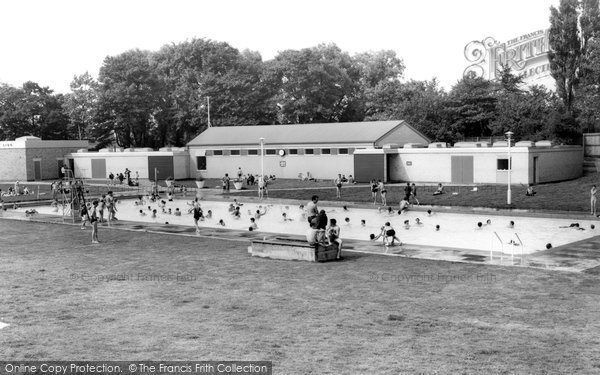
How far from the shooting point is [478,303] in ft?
50.2

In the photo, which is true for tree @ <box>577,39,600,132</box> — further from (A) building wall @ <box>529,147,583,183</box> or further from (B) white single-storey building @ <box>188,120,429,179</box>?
(B) white single-storey building @ <box>188,120,429,179</box>

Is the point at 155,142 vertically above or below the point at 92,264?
above

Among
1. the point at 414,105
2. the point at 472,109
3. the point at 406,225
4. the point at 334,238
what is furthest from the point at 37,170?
the point at 334,238

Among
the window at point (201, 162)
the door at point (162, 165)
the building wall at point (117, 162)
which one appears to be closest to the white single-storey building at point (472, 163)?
the window at point (201, 162)

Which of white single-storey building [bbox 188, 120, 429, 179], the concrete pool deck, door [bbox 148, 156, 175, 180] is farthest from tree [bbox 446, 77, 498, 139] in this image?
the concrete pool deck

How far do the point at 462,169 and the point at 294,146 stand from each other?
718 inches

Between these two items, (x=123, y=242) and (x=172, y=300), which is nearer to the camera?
(x=172, y=300)

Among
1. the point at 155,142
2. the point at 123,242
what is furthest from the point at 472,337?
the point at 155,142

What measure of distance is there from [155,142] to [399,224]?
74.4m

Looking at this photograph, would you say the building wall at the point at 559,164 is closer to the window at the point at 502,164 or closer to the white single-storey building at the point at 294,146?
the window at the point at 502,164

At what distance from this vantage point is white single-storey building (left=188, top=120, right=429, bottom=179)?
201ft

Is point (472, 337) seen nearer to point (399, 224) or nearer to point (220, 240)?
point (220, 240)

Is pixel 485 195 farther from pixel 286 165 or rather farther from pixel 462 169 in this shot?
pixel 286 165

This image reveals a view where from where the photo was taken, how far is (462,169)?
53.3 m
